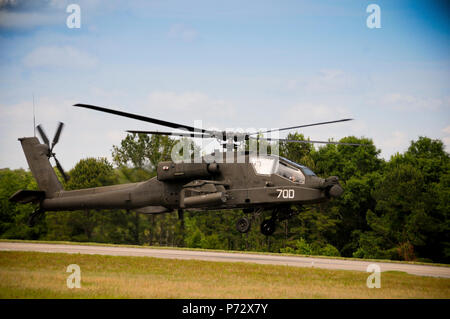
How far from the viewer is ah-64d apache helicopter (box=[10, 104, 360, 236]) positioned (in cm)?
1967

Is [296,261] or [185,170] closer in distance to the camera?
[185,170]

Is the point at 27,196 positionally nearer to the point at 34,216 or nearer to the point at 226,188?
the point at 34,216

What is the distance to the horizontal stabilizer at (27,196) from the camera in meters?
24.8

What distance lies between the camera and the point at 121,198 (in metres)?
23.6

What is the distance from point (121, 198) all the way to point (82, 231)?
25837mm

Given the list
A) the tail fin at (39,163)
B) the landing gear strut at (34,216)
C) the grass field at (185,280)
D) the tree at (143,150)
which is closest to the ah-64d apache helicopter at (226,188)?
the landing gear strut at (34,216)

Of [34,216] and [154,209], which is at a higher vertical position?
[154,209]

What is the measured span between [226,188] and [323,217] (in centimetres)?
3573

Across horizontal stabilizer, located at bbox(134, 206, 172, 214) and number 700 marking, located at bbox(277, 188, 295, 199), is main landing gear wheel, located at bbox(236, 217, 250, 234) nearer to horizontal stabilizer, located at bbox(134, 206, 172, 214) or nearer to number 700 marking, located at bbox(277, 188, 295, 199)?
number 700 marking, located at bbox(277, 188, 295, 199)

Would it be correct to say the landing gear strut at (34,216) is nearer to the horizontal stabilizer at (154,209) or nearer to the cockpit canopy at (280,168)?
the horizontal stabilizer at (154,209)

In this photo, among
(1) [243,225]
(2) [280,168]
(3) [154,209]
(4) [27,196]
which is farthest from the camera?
(4) [27,196]

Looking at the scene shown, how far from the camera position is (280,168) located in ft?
66.4

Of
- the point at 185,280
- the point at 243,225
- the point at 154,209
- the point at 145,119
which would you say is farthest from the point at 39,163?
the point at 185,280

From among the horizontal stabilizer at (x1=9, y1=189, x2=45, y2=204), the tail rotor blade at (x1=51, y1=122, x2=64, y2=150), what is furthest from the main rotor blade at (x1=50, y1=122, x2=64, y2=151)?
the horizontal stabilizer at (x1=9, y1=189, x2=45, y2=204)
